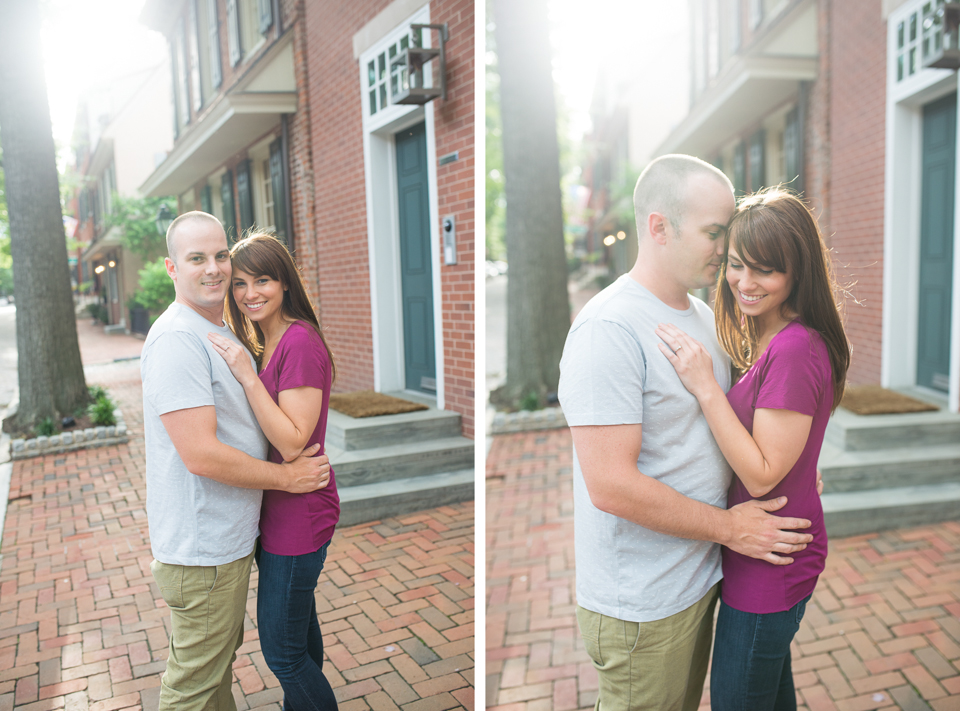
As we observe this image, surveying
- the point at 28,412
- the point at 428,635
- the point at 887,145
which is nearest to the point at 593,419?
the point at 428,635

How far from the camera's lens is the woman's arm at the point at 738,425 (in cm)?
122

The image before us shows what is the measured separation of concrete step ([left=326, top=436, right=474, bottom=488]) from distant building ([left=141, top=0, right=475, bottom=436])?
0.08 meters

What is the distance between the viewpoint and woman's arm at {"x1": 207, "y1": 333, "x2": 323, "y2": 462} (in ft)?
4.34

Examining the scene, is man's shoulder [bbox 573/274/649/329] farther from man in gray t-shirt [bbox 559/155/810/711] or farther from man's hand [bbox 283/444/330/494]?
man's hand [bbox 283/444/330/494]

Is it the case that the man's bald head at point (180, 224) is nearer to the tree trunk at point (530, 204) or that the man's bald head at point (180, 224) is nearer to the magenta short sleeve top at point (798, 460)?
the magenta short sleeve top at point (798, 460)

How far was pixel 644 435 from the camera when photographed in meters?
1.28

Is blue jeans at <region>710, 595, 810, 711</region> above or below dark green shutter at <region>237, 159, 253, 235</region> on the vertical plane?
below

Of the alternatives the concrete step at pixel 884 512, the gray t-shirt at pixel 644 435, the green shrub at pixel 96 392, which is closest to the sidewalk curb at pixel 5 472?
the green shrub at pixel 96 392

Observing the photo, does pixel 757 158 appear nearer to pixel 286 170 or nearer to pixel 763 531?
pixel 763 531

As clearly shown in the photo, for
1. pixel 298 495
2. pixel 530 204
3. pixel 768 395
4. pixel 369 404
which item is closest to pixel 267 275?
pixel 298 495

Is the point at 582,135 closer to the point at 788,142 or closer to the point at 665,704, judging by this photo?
the point at 788,142

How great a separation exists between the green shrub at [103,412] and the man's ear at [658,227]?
1258mm

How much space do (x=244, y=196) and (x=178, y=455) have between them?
24.0 inches

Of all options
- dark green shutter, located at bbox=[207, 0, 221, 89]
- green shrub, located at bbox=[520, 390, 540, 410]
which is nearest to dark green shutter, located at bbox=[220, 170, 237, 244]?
dark green shutter, located at bbox=[207, 0, 221, 89]
